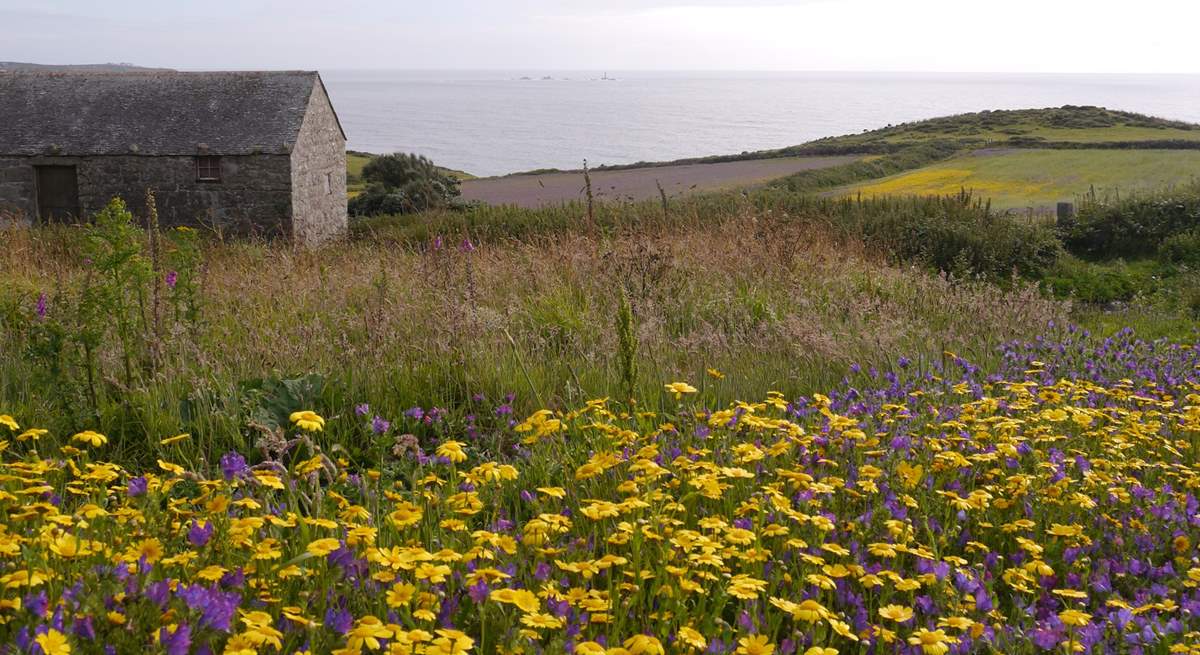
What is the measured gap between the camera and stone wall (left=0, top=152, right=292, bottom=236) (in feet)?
99.2

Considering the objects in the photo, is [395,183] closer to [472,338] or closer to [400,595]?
[472,338]

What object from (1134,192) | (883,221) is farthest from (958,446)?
(1134,192)

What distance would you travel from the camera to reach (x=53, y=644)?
1943 mm

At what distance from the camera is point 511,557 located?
307 cm

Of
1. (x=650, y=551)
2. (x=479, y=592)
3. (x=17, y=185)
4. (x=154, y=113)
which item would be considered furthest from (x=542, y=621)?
(x=17, y=185)

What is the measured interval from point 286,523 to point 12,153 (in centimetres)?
3396

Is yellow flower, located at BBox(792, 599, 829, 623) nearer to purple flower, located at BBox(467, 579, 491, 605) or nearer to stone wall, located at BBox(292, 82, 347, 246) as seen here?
purple flower, located at BBox(467, 579, 491, 605)

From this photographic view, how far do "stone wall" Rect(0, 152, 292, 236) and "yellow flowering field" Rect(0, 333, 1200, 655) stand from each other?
26.9 m

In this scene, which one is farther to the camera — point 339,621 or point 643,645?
point 339,621

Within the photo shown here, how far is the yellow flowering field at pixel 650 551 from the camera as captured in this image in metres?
2.42

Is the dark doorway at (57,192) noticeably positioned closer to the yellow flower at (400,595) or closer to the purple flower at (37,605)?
the purple flower at (37,605)

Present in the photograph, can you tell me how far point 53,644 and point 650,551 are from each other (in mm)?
1752

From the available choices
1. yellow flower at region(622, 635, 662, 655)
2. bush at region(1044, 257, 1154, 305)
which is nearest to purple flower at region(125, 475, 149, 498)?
yellow flower at region(622, 635, 662, 655)

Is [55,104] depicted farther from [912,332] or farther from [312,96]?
[912,332]
